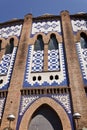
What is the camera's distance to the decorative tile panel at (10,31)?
1259cm

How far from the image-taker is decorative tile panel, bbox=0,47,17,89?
9955 millimetres

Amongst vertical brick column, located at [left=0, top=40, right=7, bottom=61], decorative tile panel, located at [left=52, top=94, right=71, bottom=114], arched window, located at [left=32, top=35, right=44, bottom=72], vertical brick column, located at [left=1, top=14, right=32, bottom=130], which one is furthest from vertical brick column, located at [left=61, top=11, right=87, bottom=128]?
vertical brick column, located at [left=0, top=40, right=7, bottom=61]

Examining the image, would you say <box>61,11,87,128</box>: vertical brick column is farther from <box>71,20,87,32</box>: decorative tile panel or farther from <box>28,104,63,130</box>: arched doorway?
<box>28,104,63,130</box>: arched doorway

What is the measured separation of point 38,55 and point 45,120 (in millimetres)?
3419

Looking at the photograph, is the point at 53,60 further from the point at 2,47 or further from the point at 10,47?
the point at 2,47

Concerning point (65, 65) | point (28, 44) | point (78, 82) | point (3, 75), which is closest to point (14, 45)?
point (28, 44)

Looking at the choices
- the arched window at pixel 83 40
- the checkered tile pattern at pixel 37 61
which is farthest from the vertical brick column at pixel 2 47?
the arched window at pixel 83 40

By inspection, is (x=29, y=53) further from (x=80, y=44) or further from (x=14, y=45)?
(x=80, y=44)

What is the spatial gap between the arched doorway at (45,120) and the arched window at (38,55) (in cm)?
195

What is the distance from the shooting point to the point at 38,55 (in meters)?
11.1

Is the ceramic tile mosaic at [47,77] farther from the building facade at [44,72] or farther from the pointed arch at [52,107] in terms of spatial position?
the pointed arch at [52,107]

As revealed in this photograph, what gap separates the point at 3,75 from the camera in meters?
10.3

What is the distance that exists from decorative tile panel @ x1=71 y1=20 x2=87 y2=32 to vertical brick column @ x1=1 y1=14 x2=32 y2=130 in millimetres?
2245

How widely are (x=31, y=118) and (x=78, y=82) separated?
2214 mm
